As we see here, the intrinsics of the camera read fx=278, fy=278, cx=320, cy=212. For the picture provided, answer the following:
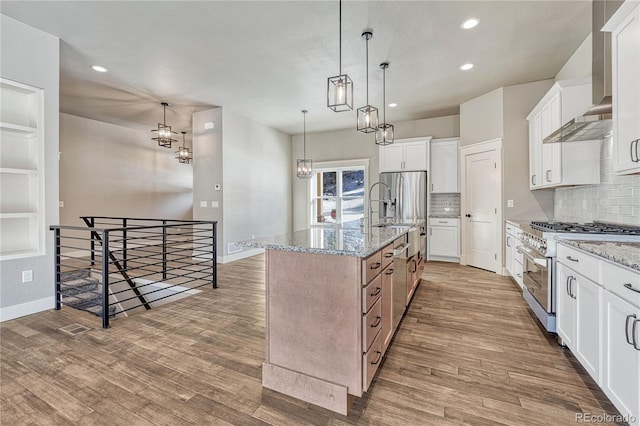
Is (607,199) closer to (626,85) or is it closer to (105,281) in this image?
(626,85)

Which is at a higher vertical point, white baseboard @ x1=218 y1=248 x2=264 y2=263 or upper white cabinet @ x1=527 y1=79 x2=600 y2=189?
upper white cabinet @ x1=527 y1=79 x2=600 y2=189

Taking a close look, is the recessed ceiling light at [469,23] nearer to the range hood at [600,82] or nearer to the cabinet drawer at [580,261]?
the range hood at [600,82]

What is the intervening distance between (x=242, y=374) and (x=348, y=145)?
581 centimetres

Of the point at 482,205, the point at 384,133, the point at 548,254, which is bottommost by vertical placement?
the point at 548,254

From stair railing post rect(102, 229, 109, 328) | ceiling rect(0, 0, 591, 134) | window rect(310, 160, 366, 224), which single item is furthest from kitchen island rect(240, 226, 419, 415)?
window rect(310, 160, 366, 224)

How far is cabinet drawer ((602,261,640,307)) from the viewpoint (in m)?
1.27

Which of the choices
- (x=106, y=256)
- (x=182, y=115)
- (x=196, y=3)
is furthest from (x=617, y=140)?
(x=182, y=115)

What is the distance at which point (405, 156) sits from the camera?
18.9 feet

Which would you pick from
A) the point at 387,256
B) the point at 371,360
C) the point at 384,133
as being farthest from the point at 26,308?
the point at 384,133

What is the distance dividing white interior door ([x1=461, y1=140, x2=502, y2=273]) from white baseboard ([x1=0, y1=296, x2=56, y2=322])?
598 centimetres

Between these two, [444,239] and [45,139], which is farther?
[444,239]

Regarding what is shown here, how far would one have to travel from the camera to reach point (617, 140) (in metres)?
1.97

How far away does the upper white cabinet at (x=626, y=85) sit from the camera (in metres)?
1.77

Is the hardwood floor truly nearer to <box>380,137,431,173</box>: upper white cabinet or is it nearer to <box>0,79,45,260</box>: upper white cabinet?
<box>0,79,45,260</box>: upper white cabinet
